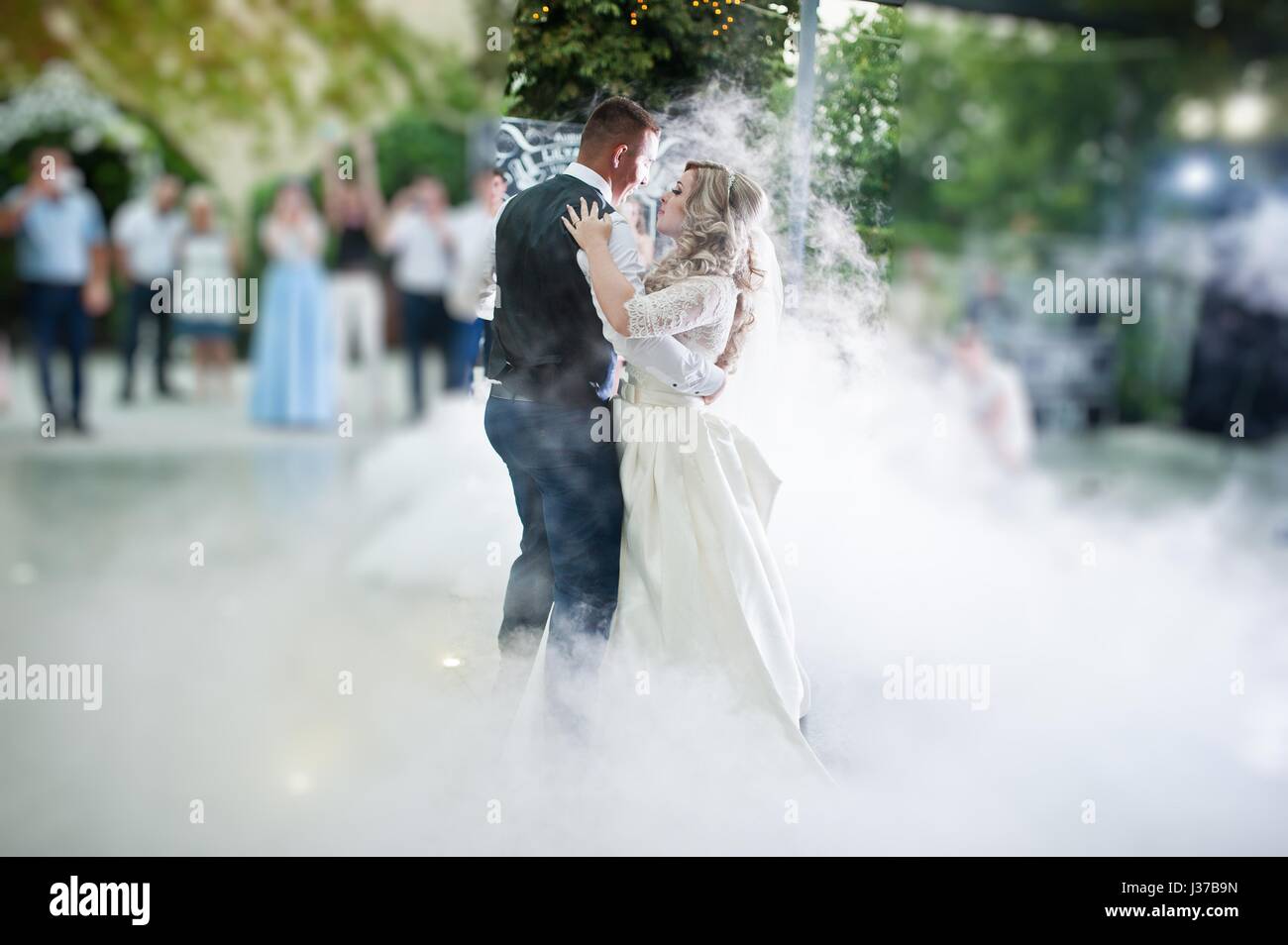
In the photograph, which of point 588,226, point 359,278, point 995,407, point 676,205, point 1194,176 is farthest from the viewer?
point 1194,176

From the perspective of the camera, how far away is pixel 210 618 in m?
4.16

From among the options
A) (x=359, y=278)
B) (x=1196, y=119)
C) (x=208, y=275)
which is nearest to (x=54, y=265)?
(x=208, y=275)

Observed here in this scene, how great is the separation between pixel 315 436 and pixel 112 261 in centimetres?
289

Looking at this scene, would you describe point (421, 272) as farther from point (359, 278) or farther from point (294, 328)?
point (294, 328)

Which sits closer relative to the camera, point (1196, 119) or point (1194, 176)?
point (1196, 119)

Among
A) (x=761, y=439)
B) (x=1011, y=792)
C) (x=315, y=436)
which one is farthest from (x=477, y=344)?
(x=315, y=436)

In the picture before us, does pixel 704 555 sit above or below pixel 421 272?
below

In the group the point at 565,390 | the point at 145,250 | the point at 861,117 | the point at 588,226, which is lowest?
the point at 565,390

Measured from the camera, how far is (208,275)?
6.78 m

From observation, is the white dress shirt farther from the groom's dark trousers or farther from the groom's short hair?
the groom's dark trousers

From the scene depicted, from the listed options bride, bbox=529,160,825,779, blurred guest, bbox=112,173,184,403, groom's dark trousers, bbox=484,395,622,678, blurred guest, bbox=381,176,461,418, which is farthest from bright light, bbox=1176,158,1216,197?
groom's dark trousers, bbox=484,395,622,678

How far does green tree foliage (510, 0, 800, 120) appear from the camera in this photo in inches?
88.7

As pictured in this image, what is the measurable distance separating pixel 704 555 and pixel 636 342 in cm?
44
